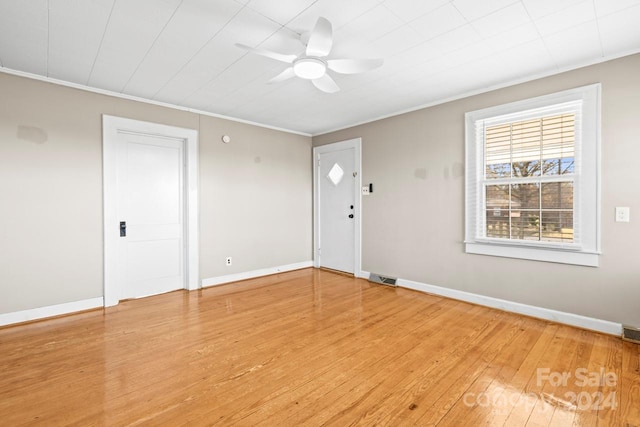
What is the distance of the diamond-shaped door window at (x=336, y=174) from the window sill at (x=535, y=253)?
235cm

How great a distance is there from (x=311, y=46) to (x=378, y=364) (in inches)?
92.1

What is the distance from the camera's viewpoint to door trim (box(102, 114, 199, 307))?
→ 3.53m

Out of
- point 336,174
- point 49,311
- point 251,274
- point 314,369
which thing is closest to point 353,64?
point 314,369

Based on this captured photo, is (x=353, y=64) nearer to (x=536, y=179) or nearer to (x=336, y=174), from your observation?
(x=536, y=179)

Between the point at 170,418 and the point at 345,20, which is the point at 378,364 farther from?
the point at 345,20

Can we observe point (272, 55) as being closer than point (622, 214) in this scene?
Yes

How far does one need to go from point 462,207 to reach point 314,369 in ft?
8.66

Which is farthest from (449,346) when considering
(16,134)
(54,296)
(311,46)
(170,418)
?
(16,134)

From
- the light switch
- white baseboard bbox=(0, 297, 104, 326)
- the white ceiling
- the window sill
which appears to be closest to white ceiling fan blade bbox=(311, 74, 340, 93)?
the white ceiling

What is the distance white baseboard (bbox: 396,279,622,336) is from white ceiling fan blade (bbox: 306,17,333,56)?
320 centimetres

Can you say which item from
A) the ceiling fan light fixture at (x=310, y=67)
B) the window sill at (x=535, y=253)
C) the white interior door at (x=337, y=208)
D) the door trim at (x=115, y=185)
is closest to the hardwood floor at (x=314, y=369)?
the door trim at (x=115, y=185)

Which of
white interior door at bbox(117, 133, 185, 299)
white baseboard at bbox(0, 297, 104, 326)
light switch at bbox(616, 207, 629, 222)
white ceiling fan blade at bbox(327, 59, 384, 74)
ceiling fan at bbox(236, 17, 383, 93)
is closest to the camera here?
ceiling fan at bbox(236, 17, 383, 93)

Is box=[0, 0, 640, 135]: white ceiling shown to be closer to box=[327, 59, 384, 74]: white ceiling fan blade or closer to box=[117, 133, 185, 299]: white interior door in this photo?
box=[327, 59, 384, 74]: white ceiling fan blade

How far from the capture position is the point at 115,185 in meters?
3.61
